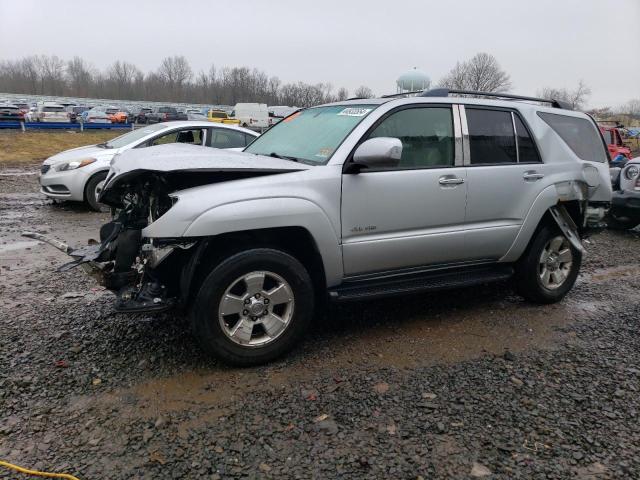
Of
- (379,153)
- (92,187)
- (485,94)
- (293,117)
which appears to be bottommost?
(92,187)

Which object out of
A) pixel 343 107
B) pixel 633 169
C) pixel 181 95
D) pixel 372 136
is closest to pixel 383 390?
pixel 372 136

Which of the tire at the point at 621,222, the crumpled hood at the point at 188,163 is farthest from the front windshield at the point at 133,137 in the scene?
the tire at the point at 621,222

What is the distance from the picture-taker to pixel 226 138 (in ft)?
28.9

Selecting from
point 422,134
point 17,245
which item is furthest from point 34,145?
point 422,134

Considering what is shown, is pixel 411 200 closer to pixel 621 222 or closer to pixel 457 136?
pixel 457 136

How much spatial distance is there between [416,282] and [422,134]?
120 centimetres

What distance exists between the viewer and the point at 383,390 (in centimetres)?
309

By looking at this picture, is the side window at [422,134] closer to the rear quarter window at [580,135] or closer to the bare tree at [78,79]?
the rear quarter window at [580,135]

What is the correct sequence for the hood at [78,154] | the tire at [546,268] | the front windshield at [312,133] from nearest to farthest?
the front windshield at [312,133] < the tire at [546,268] < the hood at [78,154]

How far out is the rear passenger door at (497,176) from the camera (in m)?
4.04

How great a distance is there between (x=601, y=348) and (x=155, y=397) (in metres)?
3.37

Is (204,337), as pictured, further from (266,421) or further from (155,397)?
(266,421)

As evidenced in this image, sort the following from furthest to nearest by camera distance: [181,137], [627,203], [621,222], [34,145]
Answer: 1. [34,145]
2. [621,222]
3. [181,137]
4. [627,203]

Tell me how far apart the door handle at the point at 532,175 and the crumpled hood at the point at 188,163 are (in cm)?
210
